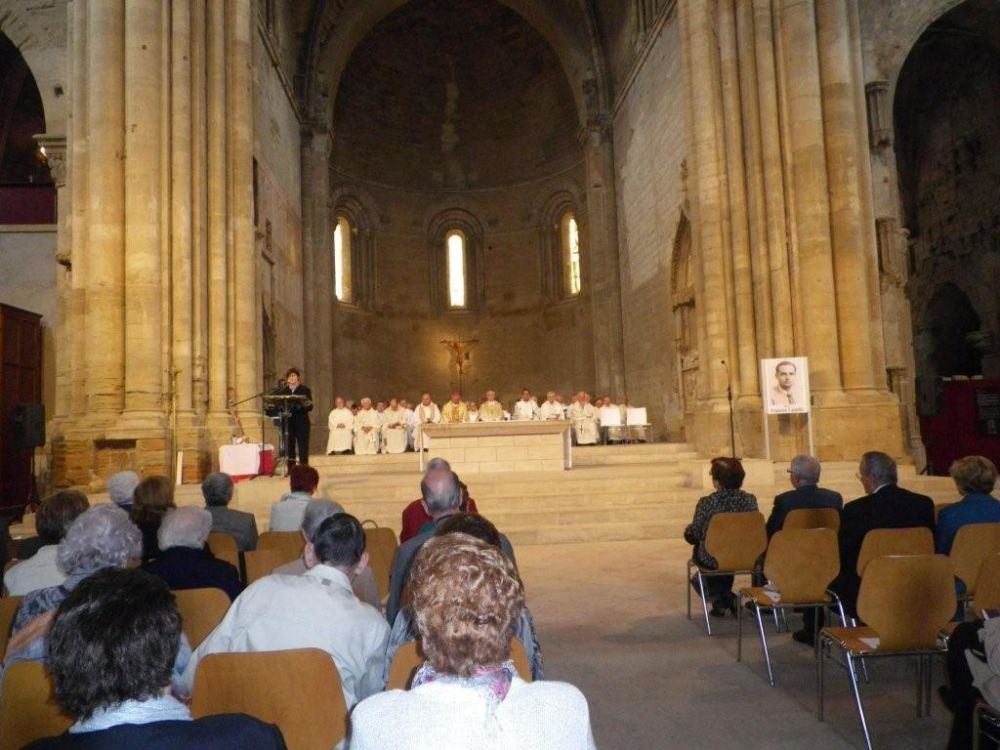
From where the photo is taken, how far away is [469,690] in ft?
5.58

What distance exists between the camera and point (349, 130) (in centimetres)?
2716

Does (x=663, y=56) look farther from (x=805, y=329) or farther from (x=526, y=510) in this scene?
Result: (x=526, y=510)

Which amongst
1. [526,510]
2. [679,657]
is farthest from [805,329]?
[679,657]

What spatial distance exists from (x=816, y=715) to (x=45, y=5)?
16.2m

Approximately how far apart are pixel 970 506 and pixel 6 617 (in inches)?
198

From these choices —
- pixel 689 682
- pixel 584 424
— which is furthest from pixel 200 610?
pixel 584 424

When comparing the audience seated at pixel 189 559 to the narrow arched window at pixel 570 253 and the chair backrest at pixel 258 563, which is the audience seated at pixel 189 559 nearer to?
the chair backrest at pixel 258 563

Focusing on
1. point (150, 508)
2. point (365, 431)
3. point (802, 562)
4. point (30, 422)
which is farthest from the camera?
point (365, 431)

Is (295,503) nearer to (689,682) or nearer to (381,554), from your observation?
(381,554)

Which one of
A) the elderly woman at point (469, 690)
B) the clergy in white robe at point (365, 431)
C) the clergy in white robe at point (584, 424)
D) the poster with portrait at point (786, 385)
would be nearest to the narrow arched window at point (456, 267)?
the clergy in white robe at point (584, 424)

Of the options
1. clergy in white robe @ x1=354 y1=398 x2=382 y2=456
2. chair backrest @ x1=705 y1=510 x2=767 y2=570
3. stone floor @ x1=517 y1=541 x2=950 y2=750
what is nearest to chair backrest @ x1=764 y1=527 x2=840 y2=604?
stone floor @ x1=517 y1=541 x2=950 y2=750

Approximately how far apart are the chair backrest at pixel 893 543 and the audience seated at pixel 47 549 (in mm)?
4099

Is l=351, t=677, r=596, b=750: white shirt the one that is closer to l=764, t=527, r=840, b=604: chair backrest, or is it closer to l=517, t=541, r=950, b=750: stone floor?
l=517, t=541, r=950, b=750: stone floor

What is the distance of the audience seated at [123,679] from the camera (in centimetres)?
177
